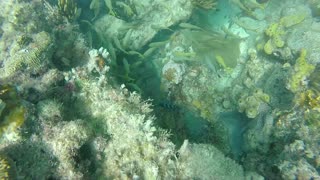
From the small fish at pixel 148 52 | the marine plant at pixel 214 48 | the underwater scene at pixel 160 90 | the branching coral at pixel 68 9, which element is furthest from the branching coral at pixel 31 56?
the marine plant at pixel 214 48

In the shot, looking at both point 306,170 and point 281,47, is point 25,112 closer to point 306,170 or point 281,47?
point 306,170

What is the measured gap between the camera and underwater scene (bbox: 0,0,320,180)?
3.78 m

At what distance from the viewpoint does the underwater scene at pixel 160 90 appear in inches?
149

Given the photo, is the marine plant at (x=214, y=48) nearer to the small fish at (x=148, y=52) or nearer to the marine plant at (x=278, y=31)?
the marine plant at (x=278, y=31)

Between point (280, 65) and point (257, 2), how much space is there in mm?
2172

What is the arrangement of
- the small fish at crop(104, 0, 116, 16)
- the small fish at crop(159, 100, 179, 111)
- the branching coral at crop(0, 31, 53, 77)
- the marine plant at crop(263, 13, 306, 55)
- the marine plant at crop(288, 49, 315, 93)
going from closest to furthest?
the branching coral at crop(0, 31, 53, 77) → the marine plant at crop(288, 49, 315, 93) → the small fish at crop(159, 100, 179, 111) → the marine plant at crop(263, 13, 306, 55) → the small fish at crop(104, 0, 116, 16)

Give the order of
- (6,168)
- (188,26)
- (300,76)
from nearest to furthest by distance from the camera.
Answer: (6,168)
(300,76)
(188,26)

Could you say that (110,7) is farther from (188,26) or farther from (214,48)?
(214,48)

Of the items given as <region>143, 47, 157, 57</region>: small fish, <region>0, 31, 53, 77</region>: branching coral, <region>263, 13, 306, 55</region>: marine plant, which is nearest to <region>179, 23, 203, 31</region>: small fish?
<region>143, 47, 157, 57</region>: small fish

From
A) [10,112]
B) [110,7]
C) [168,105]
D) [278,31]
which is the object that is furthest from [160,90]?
[10,112]

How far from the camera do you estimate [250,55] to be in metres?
6.79

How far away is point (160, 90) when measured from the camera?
650 centimetres

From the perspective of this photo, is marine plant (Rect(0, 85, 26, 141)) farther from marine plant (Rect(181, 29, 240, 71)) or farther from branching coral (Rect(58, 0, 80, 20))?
marine plant (Rect(181, 29, 240, 71))

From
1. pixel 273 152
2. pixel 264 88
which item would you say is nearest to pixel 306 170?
pixel 273 152
